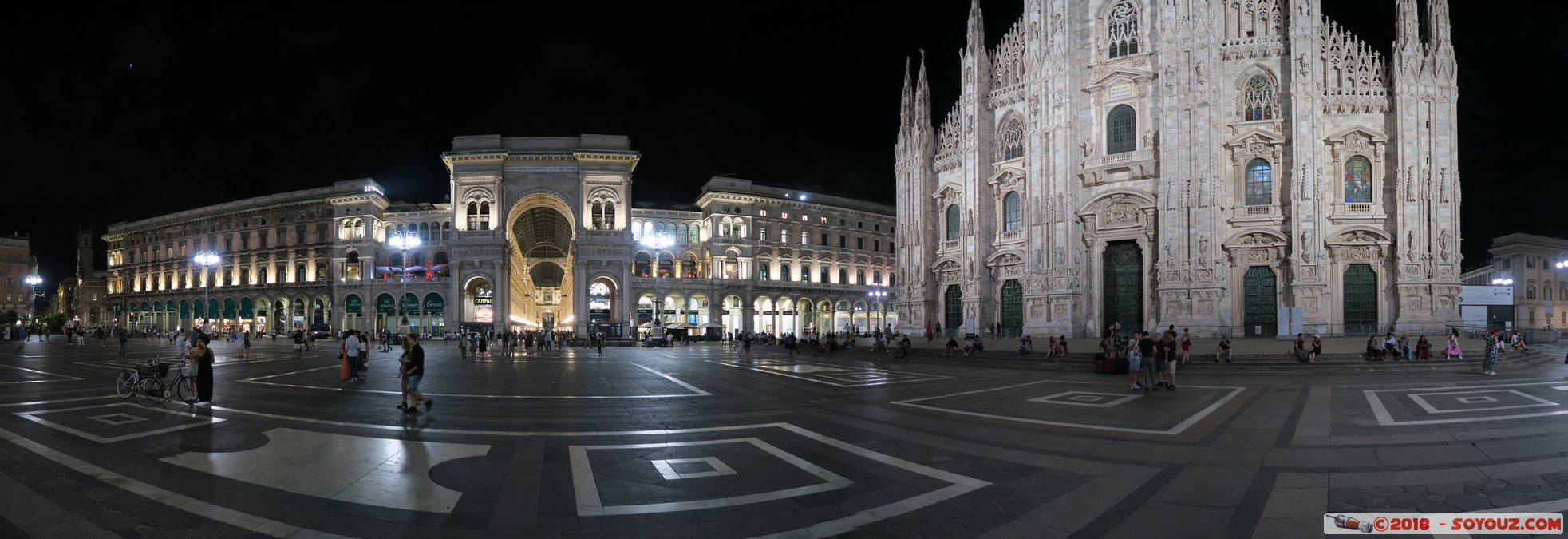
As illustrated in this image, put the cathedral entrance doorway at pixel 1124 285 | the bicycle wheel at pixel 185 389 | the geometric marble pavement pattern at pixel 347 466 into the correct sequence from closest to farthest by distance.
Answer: the geometric marble pavement pattern at pixel 347 466 < the bicycle wheel at pixel 185 389 < the cathedral entrance doorway at pixel 1124 285

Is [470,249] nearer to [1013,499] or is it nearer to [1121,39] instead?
[1121,39]

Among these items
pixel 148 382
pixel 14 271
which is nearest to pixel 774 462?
pixel 148 382

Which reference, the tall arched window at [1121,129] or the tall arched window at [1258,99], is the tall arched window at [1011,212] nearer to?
the tall arched window at [1121,129]

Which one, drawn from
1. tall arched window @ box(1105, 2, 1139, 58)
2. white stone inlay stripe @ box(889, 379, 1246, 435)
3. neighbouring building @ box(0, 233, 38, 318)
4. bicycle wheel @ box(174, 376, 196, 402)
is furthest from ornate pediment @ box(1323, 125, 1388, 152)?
neighbouring building @ box(0, 233, 38, 318)

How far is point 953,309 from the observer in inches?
1716

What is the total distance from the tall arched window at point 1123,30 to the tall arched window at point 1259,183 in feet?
27.1

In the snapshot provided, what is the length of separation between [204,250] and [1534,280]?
13796cm

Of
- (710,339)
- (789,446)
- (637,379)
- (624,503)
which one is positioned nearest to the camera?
(624,503)

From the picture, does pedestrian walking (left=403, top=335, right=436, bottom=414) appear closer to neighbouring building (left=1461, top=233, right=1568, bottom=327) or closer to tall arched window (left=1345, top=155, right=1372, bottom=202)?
tall arched window (left=1345, top=155, right=1372, bottom=202)

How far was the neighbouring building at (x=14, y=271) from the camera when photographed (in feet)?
340

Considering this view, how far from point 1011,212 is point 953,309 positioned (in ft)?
24.3

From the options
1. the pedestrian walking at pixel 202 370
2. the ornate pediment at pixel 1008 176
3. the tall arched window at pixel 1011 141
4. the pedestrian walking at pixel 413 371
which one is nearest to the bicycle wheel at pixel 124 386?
the pedestrian walking at pixel 202 370

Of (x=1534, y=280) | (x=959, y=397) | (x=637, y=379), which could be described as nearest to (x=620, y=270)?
(x=637, y=379)

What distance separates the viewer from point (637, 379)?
749 inches
